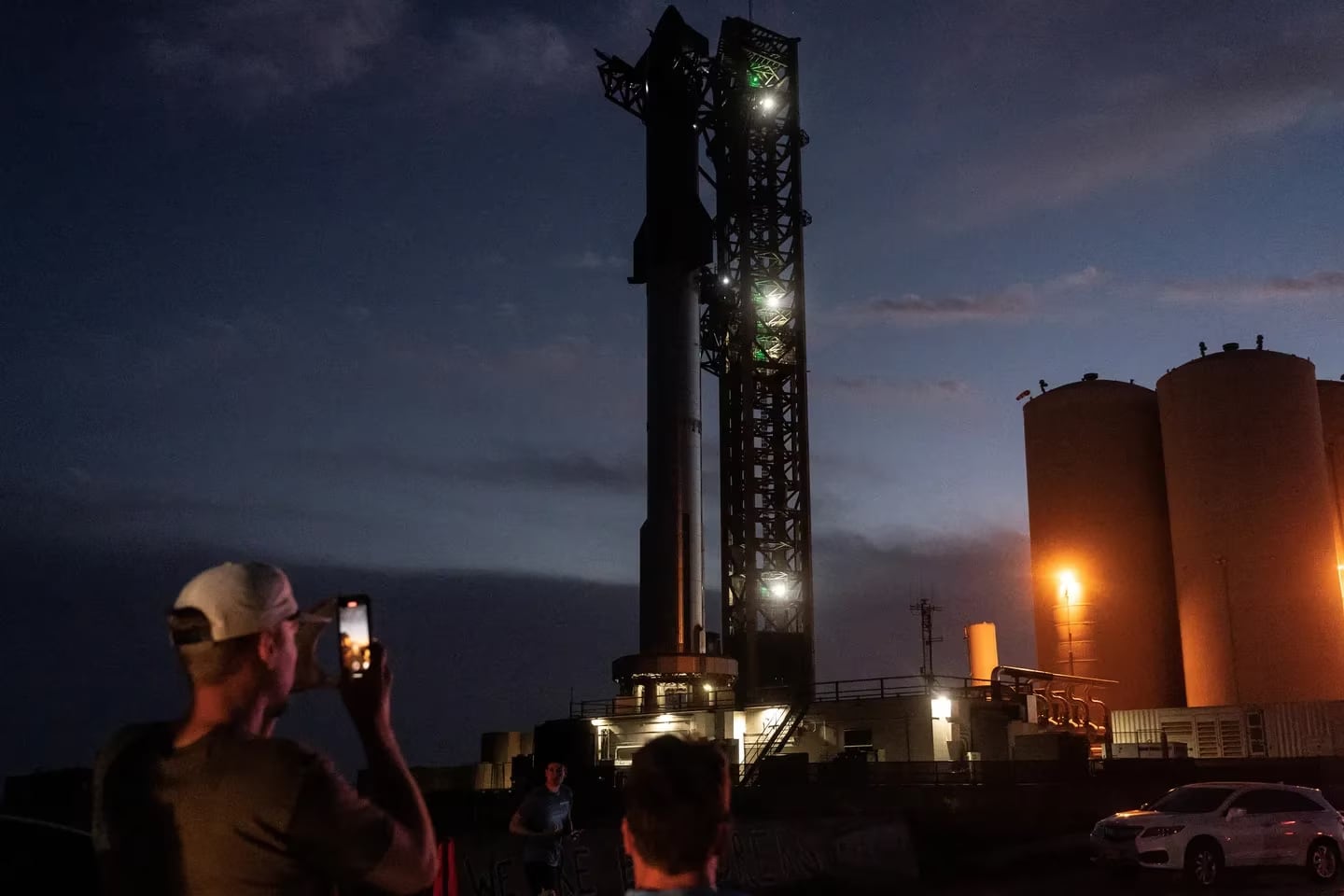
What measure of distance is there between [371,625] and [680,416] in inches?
1757

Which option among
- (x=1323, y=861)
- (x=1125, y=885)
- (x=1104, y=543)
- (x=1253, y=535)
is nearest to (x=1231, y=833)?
(x=1323, y=861)

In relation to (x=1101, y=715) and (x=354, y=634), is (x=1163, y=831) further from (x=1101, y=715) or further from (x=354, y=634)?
(x=1101, y=715)

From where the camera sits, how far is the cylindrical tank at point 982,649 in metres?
49.6

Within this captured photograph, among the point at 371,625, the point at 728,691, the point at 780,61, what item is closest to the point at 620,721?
the point at 728,691

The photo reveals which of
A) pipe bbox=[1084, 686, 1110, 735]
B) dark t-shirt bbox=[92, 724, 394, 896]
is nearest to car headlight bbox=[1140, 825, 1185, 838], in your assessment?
dark t-shirt bbox=[92, 724, 394, 896]

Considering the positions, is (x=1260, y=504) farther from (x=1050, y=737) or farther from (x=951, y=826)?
(x=951, y=826)

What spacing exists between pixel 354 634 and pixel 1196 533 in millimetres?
47580

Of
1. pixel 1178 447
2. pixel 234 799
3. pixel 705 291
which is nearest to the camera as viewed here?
pixel 234 799

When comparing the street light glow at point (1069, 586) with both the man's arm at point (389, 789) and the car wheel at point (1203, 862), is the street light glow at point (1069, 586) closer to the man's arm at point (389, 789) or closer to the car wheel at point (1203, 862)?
the car wheel at point (1203, 862)

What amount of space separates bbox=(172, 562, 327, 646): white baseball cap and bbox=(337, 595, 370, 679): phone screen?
0.51ft

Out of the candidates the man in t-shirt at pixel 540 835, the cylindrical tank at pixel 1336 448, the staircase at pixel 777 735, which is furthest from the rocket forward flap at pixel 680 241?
the man in t-shirt at pixel 540 835

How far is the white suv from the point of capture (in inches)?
746

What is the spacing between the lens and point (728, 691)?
4875 cm

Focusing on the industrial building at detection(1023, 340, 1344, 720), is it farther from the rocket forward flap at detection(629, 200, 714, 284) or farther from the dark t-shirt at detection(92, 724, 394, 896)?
A: the dark t-shirt at detection(92, 724, 394, 896)
